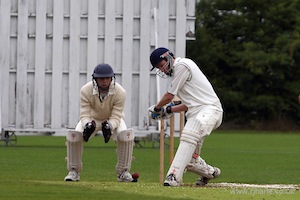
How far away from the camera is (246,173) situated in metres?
20.9

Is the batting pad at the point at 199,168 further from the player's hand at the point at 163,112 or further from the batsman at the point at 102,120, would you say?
the batsman at the point at 102,120

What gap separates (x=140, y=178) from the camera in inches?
726

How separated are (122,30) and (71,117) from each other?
254 centimetres

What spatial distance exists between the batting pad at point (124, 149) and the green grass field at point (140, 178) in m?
0.37

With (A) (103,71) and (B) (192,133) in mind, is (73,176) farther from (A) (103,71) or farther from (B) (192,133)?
(B) (192,133)

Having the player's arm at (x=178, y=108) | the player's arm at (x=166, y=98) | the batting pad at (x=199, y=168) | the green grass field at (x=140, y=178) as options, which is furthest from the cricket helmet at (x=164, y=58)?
the green grass field at (x=140, y=178)

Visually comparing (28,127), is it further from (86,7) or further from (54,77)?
(86,7)

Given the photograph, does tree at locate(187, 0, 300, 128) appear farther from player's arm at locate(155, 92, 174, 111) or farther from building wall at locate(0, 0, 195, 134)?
player's arm at locate(155, 92, 174, 111)

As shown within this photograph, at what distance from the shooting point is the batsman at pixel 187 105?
14898mm

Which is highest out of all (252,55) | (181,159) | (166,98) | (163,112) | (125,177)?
(252,55)

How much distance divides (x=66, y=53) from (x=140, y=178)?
38.7ft

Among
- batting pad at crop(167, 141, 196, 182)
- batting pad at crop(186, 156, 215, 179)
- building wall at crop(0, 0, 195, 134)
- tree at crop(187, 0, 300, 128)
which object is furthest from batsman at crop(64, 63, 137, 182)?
tree at crop(187, 0, 300, 128)

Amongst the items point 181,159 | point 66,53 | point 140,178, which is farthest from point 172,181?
point 66,53

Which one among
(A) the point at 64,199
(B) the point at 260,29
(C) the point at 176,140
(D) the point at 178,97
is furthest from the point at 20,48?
(B) the point at 260,29
